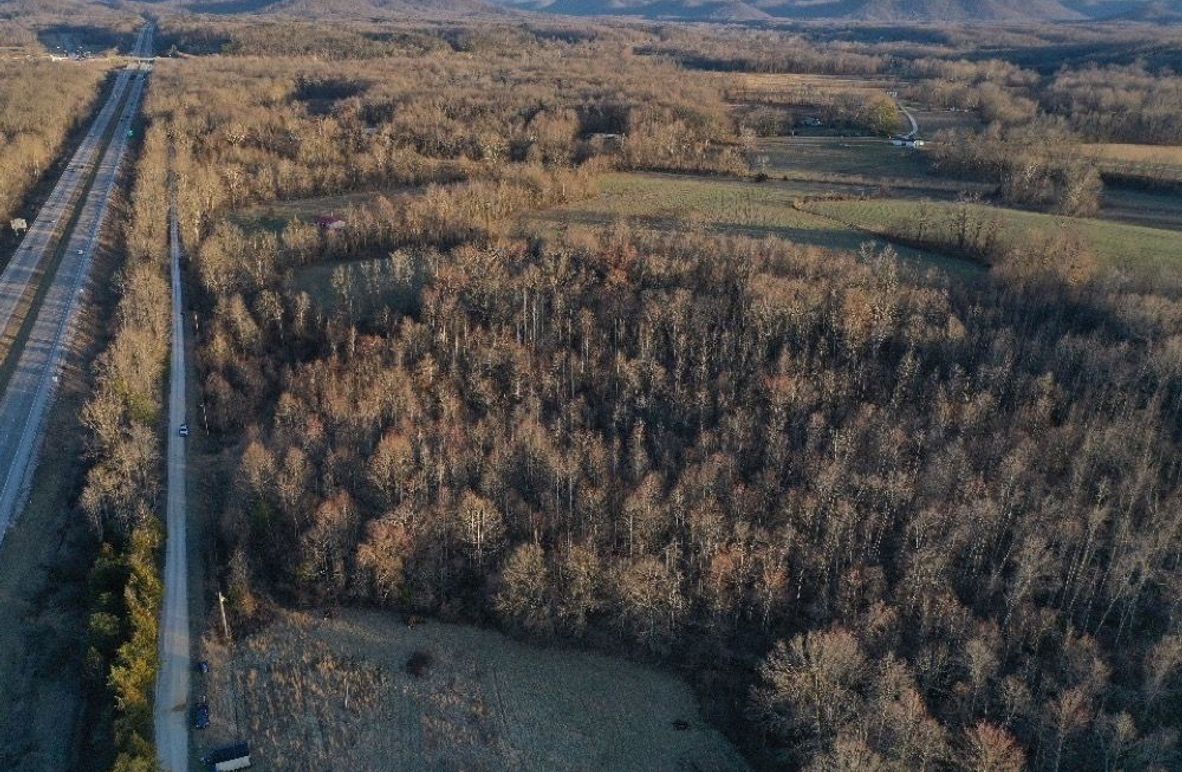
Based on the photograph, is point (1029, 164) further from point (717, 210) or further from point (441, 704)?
point (441, 704)

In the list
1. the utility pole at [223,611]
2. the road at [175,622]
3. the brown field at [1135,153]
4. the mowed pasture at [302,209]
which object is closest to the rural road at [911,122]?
the brown field at [1135,153]

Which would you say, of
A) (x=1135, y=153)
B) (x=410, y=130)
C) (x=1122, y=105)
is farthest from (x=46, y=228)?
(x=1122, y=105)

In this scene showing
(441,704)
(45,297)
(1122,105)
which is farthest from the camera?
(1122,105)

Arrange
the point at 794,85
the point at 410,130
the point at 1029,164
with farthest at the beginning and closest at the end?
the point at 794,85
the point at 410,130
the point at 1029,164

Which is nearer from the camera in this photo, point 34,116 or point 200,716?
point 200,716

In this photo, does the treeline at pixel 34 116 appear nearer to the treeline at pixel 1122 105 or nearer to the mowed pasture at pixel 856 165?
Answer: the mowed pasture at pixel 856 165

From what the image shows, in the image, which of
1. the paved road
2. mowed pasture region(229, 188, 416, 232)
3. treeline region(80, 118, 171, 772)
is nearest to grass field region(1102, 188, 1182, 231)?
mowed pasture region(229, 188, 416, 232)
